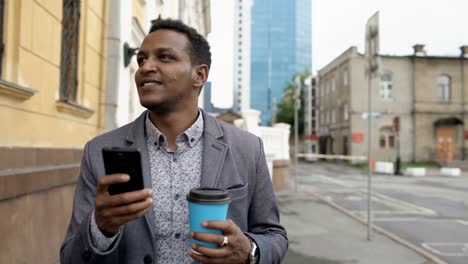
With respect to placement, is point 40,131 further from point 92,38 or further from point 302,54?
point 302,54

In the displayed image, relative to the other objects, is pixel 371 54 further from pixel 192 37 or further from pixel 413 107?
pixel 413 107

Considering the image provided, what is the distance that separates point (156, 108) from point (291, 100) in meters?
59.6

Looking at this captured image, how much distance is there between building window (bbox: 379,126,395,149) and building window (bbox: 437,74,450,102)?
555 cm

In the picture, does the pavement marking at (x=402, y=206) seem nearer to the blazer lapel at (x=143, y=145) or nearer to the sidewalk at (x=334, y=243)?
the sidewalk at (x=334, y=243)

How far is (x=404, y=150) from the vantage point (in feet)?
109

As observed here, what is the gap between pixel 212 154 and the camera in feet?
5.61

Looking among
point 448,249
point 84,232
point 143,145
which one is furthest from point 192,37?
point 448,249

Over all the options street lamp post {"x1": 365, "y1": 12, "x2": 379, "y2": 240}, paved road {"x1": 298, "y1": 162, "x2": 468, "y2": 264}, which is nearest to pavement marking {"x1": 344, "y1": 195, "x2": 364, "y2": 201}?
paved road {"x1": 298, "y1": 162, "x2": 468, "y2": 264}

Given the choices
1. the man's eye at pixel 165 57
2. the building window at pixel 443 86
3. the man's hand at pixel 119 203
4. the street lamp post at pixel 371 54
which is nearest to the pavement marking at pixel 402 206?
the street lamp post at pixel 371 54

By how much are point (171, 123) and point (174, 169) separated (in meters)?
0.22

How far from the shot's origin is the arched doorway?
108ft

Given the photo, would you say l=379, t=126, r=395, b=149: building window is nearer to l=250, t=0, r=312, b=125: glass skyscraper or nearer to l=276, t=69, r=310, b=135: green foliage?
l=276, t=69, r=310, b=135: green foliage

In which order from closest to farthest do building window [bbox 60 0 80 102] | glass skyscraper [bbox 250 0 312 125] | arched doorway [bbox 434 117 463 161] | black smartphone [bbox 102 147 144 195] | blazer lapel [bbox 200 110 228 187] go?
black smartphone [bbox 102 147 144 195]
blazer lapel [bbox 200 110 228 187]
building window [bbox 60 0 80 102]
arched doorway [bbox 434 117 463 161]
glass skyscraper [bbox 250 0 312 125]

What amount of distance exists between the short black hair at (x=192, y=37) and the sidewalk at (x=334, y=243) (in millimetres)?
4319
